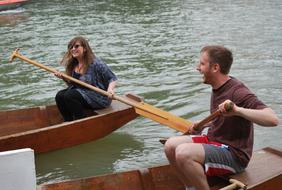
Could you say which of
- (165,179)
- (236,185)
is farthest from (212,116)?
(165,179)

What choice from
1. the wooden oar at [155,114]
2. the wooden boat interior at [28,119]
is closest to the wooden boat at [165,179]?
the wooden oar at [155,114]

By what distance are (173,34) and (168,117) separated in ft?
28.3

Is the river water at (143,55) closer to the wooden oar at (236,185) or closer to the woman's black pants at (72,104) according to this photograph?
the woman's black pants at (72,104)

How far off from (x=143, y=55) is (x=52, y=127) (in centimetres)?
590

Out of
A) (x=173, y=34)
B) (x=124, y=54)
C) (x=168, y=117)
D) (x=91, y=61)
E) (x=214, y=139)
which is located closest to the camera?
(x=214, y=139)

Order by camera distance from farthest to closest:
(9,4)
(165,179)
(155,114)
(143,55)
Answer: (9,4) < (143,55) < (155,114) < (165,179)

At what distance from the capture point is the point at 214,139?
13.4ft

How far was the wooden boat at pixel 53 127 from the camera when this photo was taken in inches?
225

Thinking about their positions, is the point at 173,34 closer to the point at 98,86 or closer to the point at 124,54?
→ the point at 124,54

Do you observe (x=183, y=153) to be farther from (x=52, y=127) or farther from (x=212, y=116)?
(x=52, y=127)

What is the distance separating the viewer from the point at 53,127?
5879mm

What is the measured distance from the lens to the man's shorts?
3.96 m

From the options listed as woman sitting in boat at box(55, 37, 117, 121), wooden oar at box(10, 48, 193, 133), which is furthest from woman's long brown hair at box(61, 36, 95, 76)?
wooden oar at box(10, 48, 193, 133)

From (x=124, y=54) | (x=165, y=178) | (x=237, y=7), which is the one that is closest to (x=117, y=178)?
(x=165, y=178)
